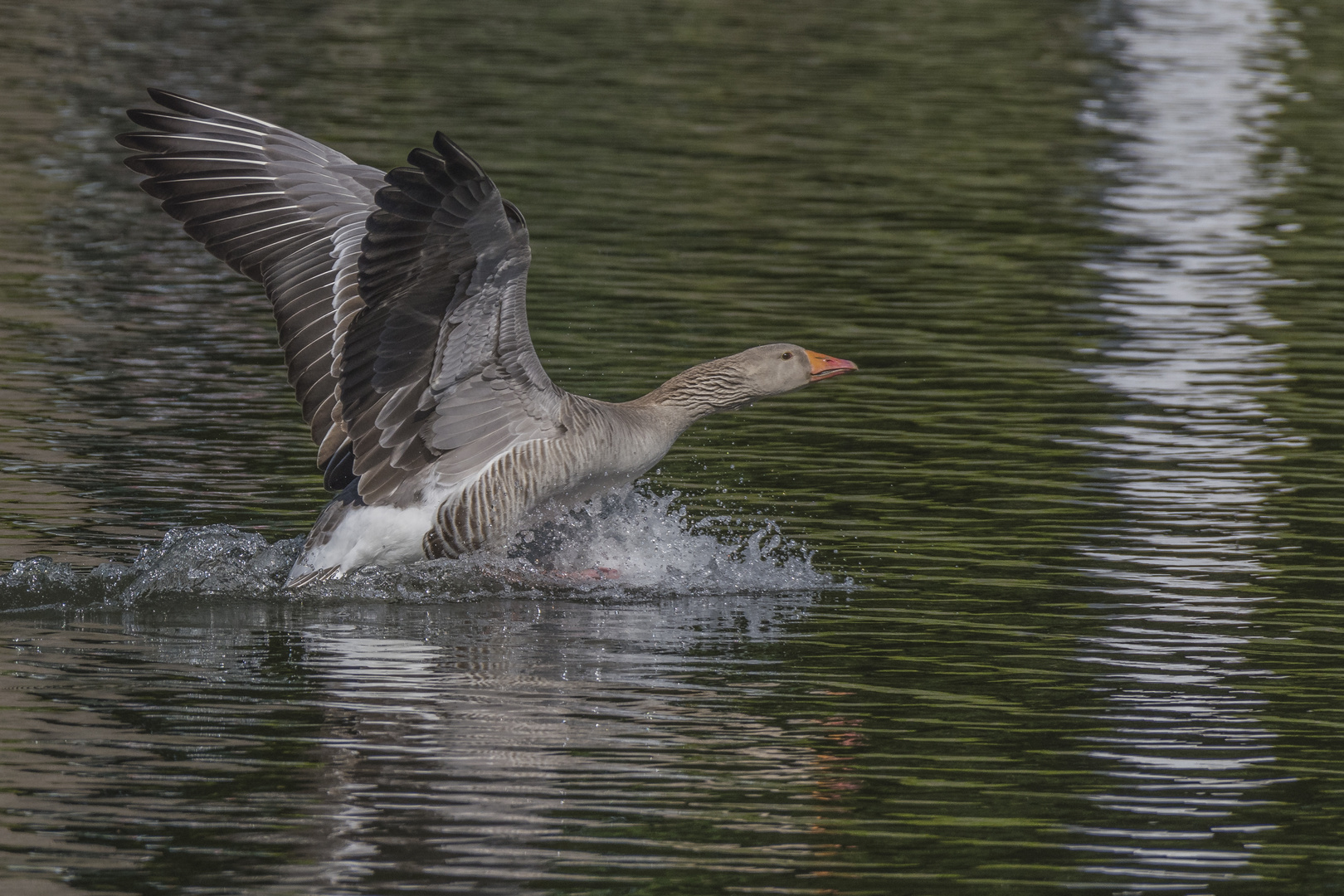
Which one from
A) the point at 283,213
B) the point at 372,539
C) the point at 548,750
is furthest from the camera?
the point at 283,213

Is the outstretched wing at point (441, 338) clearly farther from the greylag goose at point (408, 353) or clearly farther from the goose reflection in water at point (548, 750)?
the goose reflection in water at point (548, 750)

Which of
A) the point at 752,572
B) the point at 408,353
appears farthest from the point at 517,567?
the point at 408,353

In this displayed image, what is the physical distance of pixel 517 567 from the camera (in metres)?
9.70

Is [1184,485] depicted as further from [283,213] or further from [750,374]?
[283,213]

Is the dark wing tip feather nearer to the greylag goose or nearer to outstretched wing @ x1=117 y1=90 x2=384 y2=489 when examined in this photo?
the greylag goose

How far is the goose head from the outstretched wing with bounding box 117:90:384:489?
1628 mm

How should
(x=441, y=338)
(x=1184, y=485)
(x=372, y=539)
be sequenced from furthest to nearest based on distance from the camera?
(x=1184, y=485) → (x=372, y=539) → (x=441, y=338)

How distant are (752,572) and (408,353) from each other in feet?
6.82

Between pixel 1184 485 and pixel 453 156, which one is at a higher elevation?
pixel 453 156

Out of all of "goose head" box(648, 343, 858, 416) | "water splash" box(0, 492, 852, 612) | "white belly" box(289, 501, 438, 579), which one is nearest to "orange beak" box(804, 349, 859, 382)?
"goose head" box(648, 343, 858, 416)

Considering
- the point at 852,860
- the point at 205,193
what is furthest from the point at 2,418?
the point at 852,860

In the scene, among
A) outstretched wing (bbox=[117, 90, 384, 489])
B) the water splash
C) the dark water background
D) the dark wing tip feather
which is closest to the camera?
the dark water background

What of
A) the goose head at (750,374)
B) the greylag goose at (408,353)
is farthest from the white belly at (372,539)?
the goose head at (750,374)

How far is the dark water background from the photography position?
624cm
